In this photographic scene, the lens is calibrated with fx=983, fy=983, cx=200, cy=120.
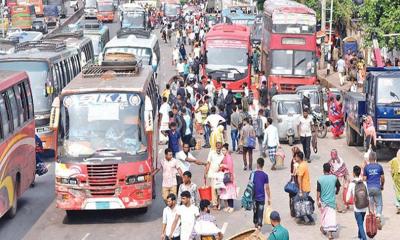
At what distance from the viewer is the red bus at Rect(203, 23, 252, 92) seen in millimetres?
41812

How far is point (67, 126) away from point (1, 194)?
192 centimetres

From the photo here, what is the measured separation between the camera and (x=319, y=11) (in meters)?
63.6

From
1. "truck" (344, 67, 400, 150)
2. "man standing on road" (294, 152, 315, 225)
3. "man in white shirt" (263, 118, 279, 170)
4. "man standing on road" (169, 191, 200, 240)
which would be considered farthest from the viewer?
"truck" (344, 67, 400, 150)

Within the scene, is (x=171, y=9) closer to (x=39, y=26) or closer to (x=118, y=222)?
(x=39, y=26)

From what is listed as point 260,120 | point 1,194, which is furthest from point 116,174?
point 260,120

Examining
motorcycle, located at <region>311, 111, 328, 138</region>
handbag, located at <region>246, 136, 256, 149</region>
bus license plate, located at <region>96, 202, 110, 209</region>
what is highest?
bus license plate, located at <region>96, 202, 110, 209</region>

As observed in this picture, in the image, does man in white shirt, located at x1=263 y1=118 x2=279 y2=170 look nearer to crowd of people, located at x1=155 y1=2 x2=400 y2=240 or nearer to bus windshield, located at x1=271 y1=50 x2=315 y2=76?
crowd of people, located at x1=155 y1=2 x2=400 y2=240

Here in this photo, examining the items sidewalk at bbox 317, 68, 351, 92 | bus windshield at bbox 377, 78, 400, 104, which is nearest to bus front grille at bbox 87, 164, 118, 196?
bus windshield at bbox 377, 78, 400, 104

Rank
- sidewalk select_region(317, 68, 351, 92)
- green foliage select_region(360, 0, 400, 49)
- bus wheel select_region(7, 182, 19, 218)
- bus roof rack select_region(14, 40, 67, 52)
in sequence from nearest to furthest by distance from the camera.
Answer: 1. bus wheel select_region(7, 182, 19, 218)
2. bus roof rack select_region(14, 40, 67, 52)
3. green foliage select_region(360, 0, 400, 49)
4. sidewalk select_region(317, 68, 351, 92)

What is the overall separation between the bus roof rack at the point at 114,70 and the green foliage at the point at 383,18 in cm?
1964

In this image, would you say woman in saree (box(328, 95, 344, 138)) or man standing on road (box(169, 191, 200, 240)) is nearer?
man standing on road (box(169, 191, 200, 240))

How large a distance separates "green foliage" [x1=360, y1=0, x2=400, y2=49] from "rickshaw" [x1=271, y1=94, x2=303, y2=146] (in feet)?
32.1

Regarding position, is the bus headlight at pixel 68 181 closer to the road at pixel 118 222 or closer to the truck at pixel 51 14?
the road at pixel 118 222

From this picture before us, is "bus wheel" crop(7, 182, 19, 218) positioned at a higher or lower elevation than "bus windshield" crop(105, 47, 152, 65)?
higher
